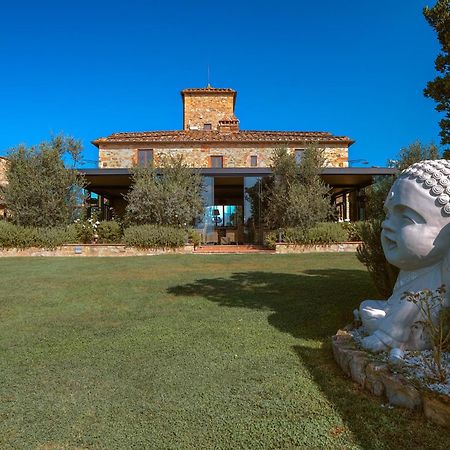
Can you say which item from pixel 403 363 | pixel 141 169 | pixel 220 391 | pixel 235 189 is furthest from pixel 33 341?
pixel 235 189

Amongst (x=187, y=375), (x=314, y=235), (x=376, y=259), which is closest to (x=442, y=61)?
(x=376, y=259)

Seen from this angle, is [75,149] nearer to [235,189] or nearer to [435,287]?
[235,189]

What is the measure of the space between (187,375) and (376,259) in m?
2.54

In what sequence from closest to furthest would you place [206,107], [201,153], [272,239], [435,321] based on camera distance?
1. [435,321]
2. [272,239]
3. [201,153]
4. [206,107]

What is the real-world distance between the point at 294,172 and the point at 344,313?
→ 12.4 m

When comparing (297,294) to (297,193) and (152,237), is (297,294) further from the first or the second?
(297,193)

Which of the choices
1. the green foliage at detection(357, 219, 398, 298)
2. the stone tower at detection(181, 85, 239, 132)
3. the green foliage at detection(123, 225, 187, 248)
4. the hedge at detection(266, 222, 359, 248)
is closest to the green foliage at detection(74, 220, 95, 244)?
the green foliage at detection(123, 225, 187, 248)

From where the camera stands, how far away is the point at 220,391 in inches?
111

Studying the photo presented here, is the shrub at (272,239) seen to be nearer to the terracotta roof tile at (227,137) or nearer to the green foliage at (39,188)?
the green foliage at (39,188)

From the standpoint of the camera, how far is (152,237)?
1507 centimetres

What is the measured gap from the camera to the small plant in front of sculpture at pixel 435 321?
248 centimetres

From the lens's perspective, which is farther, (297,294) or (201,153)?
(201,153)

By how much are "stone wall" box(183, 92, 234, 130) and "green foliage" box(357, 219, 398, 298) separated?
2759 cm

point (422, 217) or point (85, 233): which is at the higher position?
point (422, 217)
